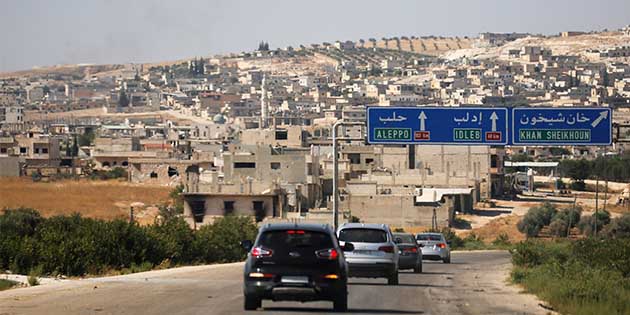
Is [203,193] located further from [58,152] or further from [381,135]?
[58,152]

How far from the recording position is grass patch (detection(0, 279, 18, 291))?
87.9 ft

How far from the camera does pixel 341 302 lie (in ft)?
Result: 71.1

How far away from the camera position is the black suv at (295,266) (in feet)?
69.4

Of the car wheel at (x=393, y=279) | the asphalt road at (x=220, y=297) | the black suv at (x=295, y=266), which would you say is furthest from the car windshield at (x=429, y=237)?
the black suv at (x=295, y=266)

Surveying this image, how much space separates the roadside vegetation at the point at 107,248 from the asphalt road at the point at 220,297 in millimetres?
1283

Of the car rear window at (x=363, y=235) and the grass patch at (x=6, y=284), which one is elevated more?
the car rear window at (x=363, y=235)

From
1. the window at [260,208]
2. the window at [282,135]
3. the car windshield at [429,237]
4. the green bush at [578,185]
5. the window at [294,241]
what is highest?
the window at [282,135]

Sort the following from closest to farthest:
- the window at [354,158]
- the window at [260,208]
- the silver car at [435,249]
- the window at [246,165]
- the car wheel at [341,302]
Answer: the car wheel at [341,302]
the silver car at [435,249]
the window at [260,208]
the window at [246,165]
the window at [354,158]

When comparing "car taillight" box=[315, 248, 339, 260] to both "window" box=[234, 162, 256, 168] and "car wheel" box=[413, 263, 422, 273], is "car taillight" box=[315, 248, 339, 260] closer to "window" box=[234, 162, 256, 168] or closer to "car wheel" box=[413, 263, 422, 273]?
"car wheel" box=[413, 263, 422, 273]

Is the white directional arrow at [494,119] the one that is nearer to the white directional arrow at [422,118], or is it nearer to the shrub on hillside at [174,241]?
the white directional arrow at [422,118]

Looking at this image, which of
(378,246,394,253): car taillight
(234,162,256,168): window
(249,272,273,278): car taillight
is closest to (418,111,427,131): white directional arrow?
(378,246,394,253): car taillight

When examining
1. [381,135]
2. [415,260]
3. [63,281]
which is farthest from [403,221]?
[63,281]

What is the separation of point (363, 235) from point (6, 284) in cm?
674

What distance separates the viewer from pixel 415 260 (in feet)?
117
